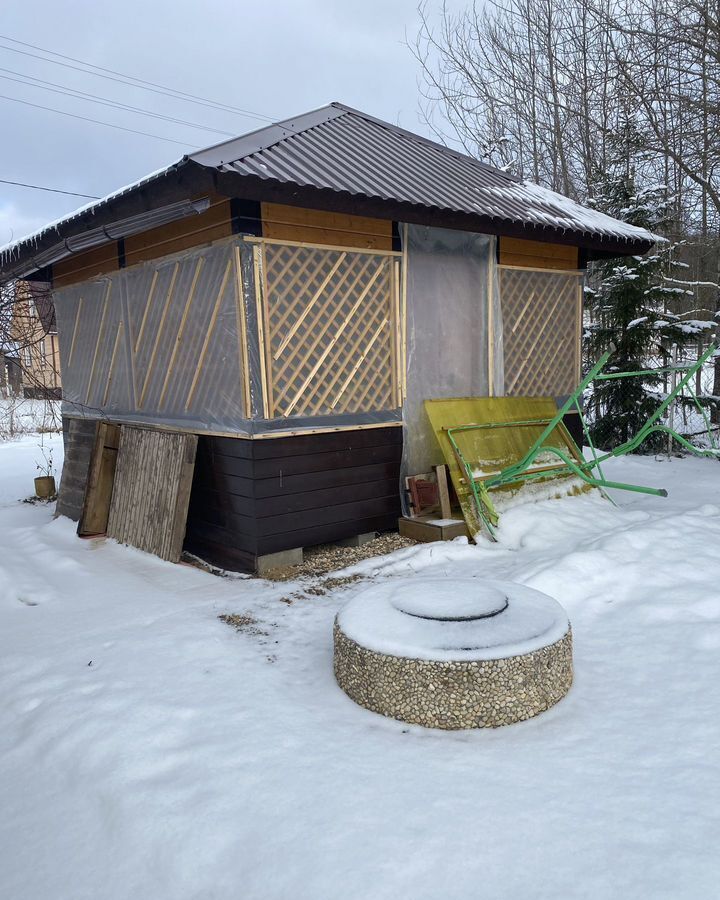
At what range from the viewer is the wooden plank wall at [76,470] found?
19.9 feet

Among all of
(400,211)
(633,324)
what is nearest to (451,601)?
(400,211)

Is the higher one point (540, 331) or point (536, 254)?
point (536, 254)

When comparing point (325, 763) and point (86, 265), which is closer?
point (325, 763)

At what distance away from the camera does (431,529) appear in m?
4.82

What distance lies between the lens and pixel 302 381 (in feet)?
Answer: 14.9

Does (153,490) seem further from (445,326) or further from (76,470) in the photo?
(445,326)

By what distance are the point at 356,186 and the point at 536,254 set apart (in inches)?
92.5

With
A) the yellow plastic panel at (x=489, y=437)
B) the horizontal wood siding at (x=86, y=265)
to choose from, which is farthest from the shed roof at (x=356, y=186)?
the yellow plastic panel at (x=489, y=437)

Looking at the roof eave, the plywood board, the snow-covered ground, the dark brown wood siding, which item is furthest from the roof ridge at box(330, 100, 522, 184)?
the snow-covered ground

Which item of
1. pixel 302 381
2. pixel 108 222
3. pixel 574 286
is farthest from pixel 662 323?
pixel 108 222

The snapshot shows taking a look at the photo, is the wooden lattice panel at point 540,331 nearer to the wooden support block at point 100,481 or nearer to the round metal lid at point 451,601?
the round metal lid at point 451,601

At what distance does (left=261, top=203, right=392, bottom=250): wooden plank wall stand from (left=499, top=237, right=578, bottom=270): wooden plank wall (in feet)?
4.25

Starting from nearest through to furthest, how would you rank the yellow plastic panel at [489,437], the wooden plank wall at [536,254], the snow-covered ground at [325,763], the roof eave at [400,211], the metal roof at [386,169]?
the snow-covered ground at [325,763] < the roof eave at [400,211] < the metal roof at [386,169] < the yellow plastic panel at [489,437] < the wooden plank wall at [536,254]

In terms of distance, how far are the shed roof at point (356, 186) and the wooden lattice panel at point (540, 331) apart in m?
0.45
